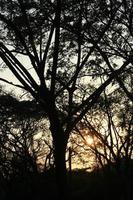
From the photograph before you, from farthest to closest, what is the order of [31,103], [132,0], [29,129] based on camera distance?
[29,129], [31,103], [132,0]

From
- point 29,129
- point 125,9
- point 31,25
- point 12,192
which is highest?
point 29,129

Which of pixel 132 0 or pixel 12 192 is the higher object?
pixel 132 0

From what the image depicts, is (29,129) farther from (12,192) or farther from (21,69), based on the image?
(21,69)

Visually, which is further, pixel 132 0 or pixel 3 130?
pixel 3 130

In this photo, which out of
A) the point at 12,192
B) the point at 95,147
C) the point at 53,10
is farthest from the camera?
the point at 95,147

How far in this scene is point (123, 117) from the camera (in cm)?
2911

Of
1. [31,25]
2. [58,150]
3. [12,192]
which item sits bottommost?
[58,150]

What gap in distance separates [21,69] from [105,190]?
509 inches

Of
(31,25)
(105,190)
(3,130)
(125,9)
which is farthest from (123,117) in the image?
(31,25)

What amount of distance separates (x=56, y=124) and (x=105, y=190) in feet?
39.7

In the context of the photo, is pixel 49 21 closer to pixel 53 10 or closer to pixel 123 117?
pixel 53 10

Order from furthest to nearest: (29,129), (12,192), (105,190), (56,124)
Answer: (29,129)
(12,192)
(105,190)
(56,124)

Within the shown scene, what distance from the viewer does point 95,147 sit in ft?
117

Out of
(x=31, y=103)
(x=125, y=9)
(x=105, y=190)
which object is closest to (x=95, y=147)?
(x=105, y=190)
